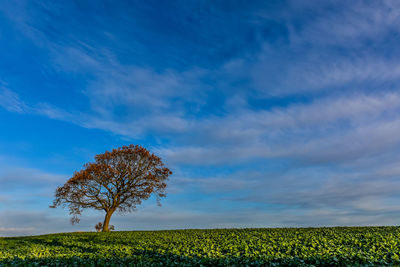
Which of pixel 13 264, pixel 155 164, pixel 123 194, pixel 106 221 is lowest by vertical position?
pixel 13 264

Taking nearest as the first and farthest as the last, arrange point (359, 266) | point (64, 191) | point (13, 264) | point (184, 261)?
point (359, 266)
point (184, 261)
point (13, 264)
point (64, 191)

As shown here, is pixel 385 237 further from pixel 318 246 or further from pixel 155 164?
pixel 155 164

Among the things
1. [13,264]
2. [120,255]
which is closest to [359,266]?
[120,255]

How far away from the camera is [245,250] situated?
65.7 ft

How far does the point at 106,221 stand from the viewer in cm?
4600

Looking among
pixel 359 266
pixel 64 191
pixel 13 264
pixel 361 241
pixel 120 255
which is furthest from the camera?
pixel 64 191

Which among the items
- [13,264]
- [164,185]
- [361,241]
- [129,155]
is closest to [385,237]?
[361,241]

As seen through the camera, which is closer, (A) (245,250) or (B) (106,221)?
(A) (245,250)

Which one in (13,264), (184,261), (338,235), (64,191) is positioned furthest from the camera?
(64,191)

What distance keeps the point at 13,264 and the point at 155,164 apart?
28.6 metres

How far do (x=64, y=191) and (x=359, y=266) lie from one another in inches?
1637

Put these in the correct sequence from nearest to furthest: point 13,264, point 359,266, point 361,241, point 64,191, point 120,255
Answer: point 359,266, point 13,264, point 120,255, point 361,241, point 64,191

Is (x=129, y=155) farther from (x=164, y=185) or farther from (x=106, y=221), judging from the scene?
(x=106, y=221)

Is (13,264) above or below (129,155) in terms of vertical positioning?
below
